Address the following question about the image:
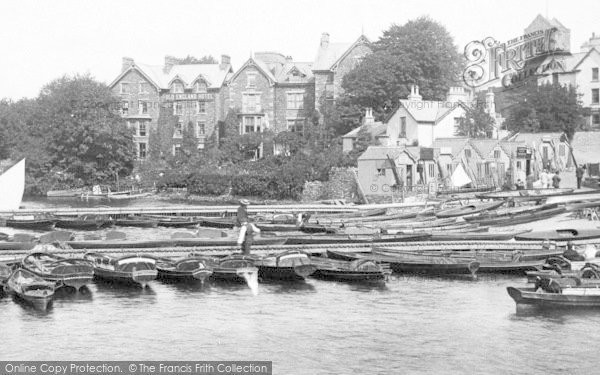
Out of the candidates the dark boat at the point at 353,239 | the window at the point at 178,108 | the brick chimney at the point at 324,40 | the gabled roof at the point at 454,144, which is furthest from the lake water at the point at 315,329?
the window at the point at 178,108

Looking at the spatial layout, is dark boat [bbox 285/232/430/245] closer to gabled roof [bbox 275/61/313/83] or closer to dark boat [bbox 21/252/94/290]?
dark boat [bbox 21/252/94/290]

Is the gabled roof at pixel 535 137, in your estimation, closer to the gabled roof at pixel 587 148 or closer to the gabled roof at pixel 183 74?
the gabled roof at pixel 587 148

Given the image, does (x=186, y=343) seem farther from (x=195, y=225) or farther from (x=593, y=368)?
(x=195, y=225)

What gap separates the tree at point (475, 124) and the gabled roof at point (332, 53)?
21767 millimetres

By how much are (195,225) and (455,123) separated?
31230mm

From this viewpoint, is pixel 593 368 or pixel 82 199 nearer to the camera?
pixel 593 368

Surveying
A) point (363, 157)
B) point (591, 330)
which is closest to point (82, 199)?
point (363, 157)

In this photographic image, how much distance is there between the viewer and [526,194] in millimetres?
71000

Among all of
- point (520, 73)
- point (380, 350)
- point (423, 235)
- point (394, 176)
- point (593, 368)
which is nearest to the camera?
point (593, 368)

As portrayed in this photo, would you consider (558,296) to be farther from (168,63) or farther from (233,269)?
(168,63)

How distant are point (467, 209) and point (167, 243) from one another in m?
24.0

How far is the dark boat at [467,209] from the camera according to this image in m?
63.6

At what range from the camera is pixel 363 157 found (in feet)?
278

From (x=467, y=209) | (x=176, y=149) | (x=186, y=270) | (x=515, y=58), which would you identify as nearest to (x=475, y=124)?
(x=515, y=58)
